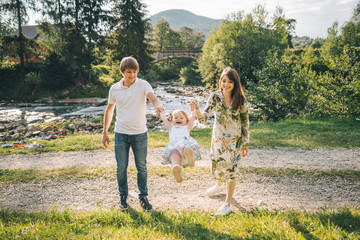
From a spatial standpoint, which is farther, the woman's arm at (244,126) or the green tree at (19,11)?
the green tree at (19,11)

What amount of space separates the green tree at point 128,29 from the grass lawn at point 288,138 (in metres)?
21.7

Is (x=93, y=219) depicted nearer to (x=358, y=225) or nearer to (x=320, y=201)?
(x=358, y=225)

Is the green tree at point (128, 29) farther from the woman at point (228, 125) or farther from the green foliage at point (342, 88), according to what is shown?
the woman at point (228, 125)

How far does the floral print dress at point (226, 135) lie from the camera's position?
3663 millimetres

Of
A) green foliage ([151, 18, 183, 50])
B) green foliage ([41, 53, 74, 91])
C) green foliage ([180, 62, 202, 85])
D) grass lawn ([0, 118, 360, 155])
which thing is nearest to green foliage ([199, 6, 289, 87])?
green foliage ([180, 62, 202, 85])

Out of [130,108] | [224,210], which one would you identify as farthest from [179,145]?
[224,210]

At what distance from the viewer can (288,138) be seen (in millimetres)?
8992

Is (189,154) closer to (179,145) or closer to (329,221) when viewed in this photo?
(179,145)

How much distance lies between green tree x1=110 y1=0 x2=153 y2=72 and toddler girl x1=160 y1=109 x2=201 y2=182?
26.7m

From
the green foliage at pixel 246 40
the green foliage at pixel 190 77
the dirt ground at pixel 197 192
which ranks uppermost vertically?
the green foliage at pixel 246 40

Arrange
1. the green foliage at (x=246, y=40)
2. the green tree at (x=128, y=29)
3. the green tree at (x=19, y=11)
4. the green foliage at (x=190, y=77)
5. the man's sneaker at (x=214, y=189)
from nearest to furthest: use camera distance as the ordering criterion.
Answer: the man's sneaker at (x=214, y=189), the green tree at (x=19, y=11), the green foliage at (x=246, y=40), the green tree at (x=128, y=29), the green foliage at (x=190, y=77)

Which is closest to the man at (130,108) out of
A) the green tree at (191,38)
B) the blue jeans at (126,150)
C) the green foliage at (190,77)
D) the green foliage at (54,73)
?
the blue jeans at (126,150)

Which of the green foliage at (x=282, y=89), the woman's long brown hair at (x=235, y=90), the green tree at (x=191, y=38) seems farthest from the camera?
the green tree at (x=191, y=38)

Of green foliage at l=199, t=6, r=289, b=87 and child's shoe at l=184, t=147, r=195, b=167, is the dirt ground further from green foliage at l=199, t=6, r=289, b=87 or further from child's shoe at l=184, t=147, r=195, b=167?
green foliage at l=199, t=6, r=289, b=87
